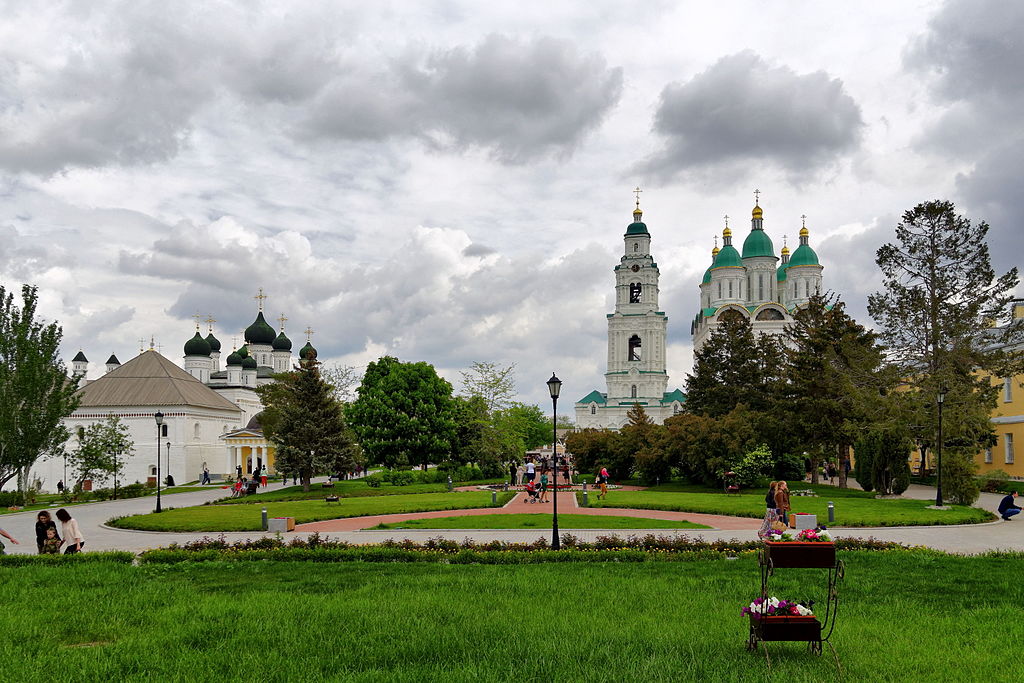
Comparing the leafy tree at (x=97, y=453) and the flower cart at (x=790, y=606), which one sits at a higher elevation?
the flower cart at (x=790, y=606)

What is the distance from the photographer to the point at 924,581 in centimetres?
1171

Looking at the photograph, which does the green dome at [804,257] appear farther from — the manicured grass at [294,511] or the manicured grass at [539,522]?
the manicured grass at [539,522]

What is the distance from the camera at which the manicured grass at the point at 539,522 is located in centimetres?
2161

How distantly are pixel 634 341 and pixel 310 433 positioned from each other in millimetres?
63251

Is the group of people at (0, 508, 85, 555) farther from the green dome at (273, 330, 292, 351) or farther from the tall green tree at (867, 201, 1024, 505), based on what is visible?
the green dome at (273, 330, 292, 351)

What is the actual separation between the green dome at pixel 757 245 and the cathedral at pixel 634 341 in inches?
457

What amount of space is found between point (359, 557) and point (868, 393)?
2475 centimetres

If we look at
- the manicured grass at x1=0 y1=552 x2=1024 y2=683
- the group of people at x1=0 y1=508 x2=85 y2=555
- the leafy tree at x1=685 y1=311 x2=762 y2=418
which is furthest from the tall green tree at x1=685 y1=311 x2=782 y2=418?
the group of people at x1=0 y1=508 x2=85 y2=555

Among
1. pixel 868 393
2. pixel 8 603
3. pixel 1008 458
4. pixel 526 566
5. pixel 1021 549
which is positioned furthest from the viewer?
pixel 1008 458

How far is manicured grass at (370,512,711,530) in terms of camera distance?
2161cm

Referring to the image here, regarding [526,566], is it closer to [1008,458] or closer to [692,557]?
[692,557]

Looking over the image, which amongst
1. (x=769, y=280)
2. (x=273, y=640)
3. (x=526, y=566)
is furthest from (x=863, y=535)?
(x=769, y=280)

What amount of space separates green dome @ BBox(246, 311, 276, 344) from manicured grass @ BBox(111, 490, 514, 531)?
65.0 meters

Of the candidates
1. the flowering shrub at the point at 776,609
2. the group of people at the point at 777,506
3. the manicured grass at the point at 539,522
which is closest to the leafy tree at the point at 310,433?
the manicured grass at the point at 539,522
